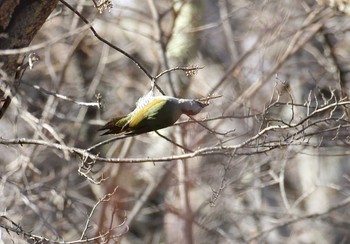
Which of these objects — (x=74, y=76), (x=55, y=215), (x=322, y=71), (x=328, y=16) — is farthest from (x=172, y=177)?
(x=74, y=76)

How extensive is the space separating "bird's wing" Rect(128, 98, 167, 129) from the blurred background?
1.96 meters

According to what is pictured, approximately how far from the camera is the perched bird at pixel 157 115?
3.77 meters

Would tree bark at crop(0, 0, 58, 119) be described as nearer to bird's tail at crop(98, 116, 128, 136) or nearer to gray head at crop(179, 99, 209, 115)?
bird's tail at crop(98, 116, 128, 136)

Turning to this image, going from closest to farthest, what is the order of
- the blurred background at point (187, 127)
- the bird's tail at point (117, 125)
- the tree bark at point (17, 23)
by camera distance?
the tree bark at point (17, 23)
the bird's tail at point (117, 125)
the blurred background at point (187, 127)

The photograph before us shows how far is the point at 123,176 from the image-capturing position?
755 centimetres

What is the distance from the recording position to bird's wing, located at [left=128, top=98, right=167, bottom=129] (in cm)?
379

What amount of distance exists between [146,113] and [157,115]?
6cm

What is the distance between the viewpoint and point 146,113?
381cm

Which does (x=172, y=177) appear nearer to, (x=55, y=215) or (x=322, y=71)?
(x=55, y=215)

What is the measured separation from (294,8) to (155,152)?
6.43 ft

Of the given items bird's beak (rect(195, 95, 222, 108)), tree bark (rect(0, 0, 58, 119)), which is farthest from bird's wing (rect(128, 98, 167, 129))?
tree bark (rect(0, 0, 58, 119))

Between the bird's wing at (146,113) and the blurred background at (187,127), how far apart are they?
1956 mm

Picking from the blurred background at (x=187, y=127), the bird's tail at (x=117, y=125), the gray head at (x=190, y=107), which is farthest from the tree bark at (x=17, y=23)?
the blurred background at (x=187, y=127)

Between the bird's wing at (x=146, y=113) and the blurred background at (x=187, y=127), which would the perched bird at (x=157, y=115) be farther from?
the blurred background at (x=187, y=127)
